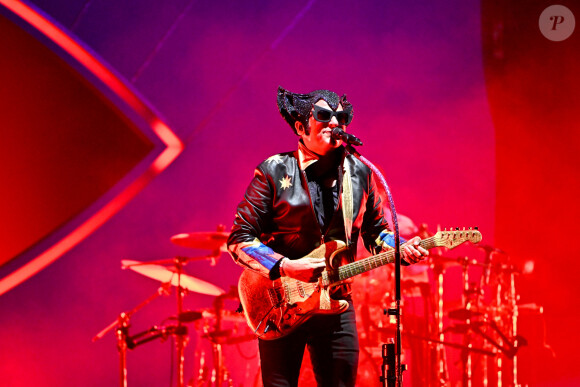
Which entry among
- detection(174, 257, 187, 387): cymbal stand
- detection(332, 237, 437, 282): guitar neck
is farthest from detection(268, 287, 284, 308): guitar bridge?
detection(174, 257, 187, 387): cymbal stand

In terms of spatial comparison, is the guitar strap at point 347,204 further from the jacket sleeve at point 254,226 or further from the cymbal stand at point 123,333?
the cymbal stand at point 123,333

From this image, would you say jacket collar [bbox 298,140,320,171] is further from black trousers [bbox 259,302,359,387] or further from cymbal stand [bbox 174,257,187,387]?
cymbal stand [bbox 174,257,187,387]

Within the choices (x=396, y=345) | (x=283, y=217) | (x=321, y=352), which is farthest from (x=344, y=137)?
(x=321, y=352)

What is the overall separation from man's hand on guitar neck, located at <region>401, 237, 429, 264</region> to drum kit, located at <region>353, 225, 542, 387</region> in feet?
8.27

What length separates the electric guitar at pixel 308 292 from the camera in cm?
312

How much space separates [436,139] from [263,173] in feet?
13.4

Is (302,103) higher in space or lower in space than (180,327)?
higher

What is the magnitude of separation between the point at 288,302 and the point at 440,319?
3.44 m

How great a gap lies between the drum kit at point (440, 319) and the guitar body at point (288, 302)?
257 centimetres

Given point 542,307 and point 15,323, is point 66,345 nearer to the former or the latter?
point 15,323

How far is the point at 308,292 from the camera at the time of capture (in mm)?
3141

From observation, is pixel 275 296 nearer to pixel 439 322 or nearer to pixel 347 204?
pixel 347 204

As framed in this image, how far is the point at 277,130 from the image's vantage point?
277 inches

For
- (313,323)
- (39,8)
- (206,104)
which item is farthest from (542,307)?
(39,8)
